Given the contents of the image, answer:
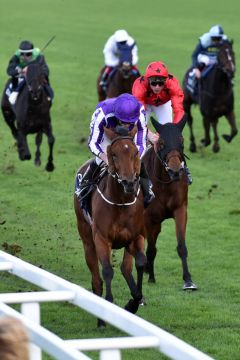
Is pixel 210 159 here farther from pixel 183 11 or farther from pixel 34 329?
pixel 183 11

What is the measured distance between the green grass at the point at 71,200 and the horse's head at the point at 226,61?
1644 mm

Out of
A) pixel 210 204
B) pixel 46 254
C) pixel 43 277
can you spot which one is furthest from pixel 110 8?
pixel 43 277

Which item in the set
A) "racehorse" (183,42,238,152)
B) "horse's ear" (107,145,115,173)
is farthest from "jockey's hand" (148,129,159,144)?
"racehorse" (183,42,238,152)

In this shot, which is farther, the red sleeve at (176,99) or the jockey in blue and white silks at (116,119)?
the red sleeve at (176,99)

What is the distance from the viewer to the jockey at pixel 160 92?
10.7m

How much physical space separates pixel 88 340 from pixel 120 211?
5048 millimetres

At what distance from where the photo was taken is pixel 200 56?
21156 mm

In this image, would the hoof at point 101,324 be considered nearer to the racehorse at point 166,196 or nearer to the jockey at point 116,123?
the jockey at point 116,123

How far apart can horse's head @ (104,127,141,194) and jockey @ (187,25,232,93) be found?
482 inches

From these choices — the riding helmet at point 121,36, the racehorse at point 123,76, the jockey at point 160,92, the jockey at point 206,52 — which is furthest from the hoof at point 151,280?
the riding helmet at point 121,36

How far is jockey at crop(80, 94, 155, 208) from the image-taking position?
892 centimetres

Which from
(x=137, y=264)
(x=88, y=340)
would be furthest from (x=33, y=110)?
(x=88, y=340)

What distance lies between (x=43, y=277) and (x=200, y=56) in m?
16.7

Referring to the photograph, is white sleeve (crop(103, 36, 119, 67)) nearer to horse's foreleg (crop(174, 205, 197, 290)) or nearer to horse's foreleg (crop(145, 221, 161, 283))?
horse's foreleg (crop(145, 221, 161, 283))
